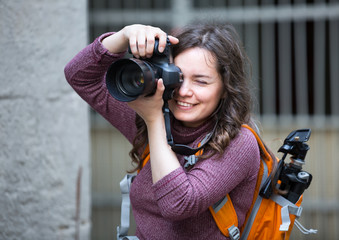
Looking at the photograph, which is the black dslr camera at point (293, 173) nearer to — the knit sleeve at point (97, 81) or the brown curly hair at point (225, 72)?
the brown curly hair at point (225, 72)

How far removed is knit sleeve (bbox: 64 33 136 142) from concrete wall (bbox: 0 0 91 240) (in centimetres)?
45

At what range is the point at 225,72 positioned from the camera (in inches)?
64.9

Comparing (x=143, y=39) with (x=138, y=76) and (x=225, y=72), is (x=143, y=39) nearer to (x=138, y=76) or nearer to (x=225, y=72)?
(x=138, y=76)

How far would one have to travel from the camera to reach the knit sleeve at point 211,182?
1.42 meters

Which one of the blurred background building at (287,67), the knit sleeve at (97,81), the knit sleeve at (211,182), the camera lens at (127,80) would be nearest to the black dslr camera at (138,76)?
the camera lens at (127,80)

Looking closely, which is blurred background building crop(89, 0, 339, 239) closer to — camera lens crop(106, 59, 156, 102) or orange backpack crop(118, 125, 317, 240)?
orange backpack crop(118, 125, 317, 240)

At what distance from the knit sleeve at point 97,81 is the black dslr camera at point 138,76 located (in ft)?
0.42

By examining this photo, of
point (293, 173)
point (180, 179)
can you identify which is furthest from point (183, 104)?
point (293, 173)

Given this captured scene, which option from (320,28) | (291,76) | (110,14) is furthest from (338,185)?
(110,14)

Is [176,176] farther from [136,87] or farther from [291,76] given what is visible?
[291,76]

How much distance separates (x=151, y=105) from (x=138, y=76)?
0.13 meters

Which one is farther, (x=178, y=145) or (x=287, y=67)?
(x=287, y=67)

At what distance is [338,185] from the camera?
376cm

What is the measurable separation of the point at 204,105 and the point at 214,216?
0.39 metres
